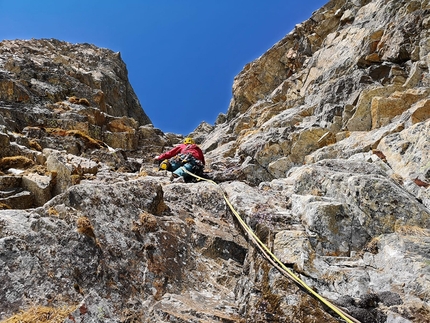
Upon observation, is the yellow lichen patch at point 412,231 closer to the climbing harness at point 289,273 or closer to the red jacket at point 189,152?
the climbing harness at point 289,273

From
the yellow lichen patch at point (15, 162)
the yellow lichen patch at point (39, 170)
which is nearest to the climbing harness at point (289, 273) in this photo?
the yellow lichen patch at point (39, 170)

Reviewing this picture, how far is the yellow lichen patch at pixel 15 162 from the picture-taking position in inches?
576

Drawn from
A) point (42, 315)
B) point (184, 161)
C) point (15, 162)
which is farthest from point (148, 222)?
point (184, 161)

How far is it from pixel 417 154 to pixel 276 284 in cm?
791

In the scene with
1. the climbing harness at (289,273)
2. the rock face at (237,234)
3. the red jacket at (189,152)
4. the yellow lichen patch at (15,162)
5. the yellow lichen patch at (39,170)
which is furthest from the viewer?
the red jacket at (189,152)

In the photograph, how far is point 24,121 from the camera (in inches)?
1046

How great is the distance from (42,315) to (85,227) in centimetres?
230

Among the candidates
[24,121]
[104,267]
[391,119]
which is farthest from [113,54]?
[104,267]

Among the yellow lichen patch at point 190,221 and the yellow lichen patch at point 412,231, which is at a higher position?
the yellow lichen patch at point 412,231

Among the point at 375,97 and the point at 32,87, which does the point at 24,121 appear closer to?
the point at 32,87

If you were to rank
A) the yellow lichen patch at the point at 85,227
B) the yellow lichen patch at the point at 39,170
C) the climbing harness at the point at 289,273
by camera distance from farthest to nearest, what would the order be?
1. the yellow lichen patch at the point at 39,170
2. the yellow lichen patch at the point at 85,227
3. the climbing harness at the point at 289,273

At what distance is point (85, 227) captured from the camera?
795cm

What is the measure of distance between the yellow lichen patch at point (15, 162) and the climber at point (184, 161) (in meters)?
6.97

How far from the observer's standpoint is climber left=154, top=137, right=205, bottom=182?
18350 mm
